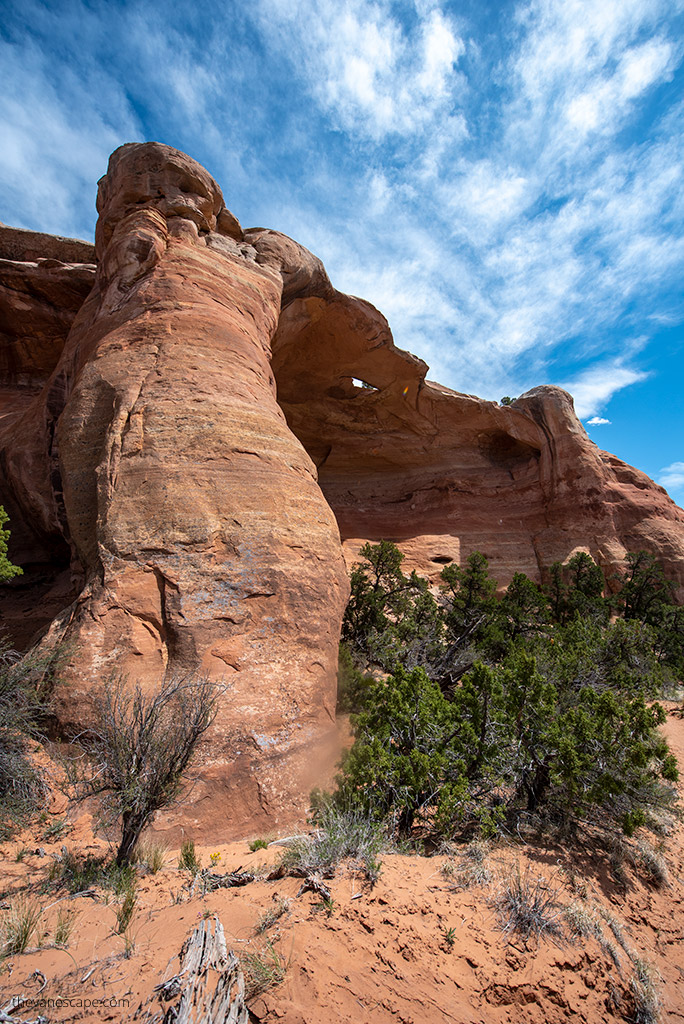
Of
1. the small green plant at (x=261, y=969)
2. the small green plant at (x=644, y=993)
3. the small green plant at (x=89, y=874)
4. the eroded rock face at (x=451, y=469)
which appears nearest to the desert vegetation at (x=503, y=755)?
the small green plant at (x=644, y=993)

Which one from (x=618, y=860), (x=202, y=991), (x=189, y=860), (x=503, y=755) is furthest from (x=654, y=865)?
(x=202, y=991)

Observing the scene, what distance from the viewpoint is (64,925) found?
9.65 feet

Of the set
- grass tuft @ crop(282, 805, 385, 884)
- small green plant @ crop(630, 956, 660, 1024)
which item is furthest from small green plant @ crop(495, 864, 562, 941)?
grass tuft @ crop(282, 805, 385, 884)

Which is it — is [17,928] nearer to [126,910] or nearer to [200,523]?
[126,910]

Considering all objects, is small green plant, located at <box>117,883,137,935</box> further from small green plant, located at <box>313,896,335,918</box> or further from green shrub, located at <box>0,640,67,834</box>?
green shrub, located at <box>0,640,67,834</box>

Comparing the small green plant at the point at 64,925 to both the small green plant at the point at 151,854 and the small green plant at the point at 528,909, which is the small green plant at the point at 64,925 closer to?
the small green plant at the point at 151,854

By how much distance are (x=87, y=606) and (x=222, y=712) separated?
2.25 metres

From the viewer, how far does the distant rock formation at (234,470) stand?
562cm

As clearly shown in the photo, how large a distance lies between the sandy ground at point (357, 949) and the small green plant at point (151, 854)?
0.21 ft

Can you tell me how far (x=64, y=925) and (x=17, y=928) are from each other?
0.88 ft

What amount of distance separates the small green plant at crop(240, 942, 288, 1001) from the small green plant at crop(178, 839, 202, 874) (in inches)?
48.3

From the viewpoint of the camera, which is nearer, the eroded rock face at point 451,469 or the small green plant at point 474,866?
the small green plant at point 474,866

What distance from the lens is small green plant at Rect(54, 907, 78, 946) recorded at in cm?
281

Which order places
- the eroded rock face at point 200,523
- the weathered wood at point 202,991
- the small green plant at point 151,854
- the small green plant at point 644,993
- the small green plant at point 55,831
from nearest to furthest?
the weathered wood at point 202,991 < the small green plant at point 644,993 < the small green plant at point 151,854 < the small green plant at point 55,831 < the eroded rock face at point 200,523
